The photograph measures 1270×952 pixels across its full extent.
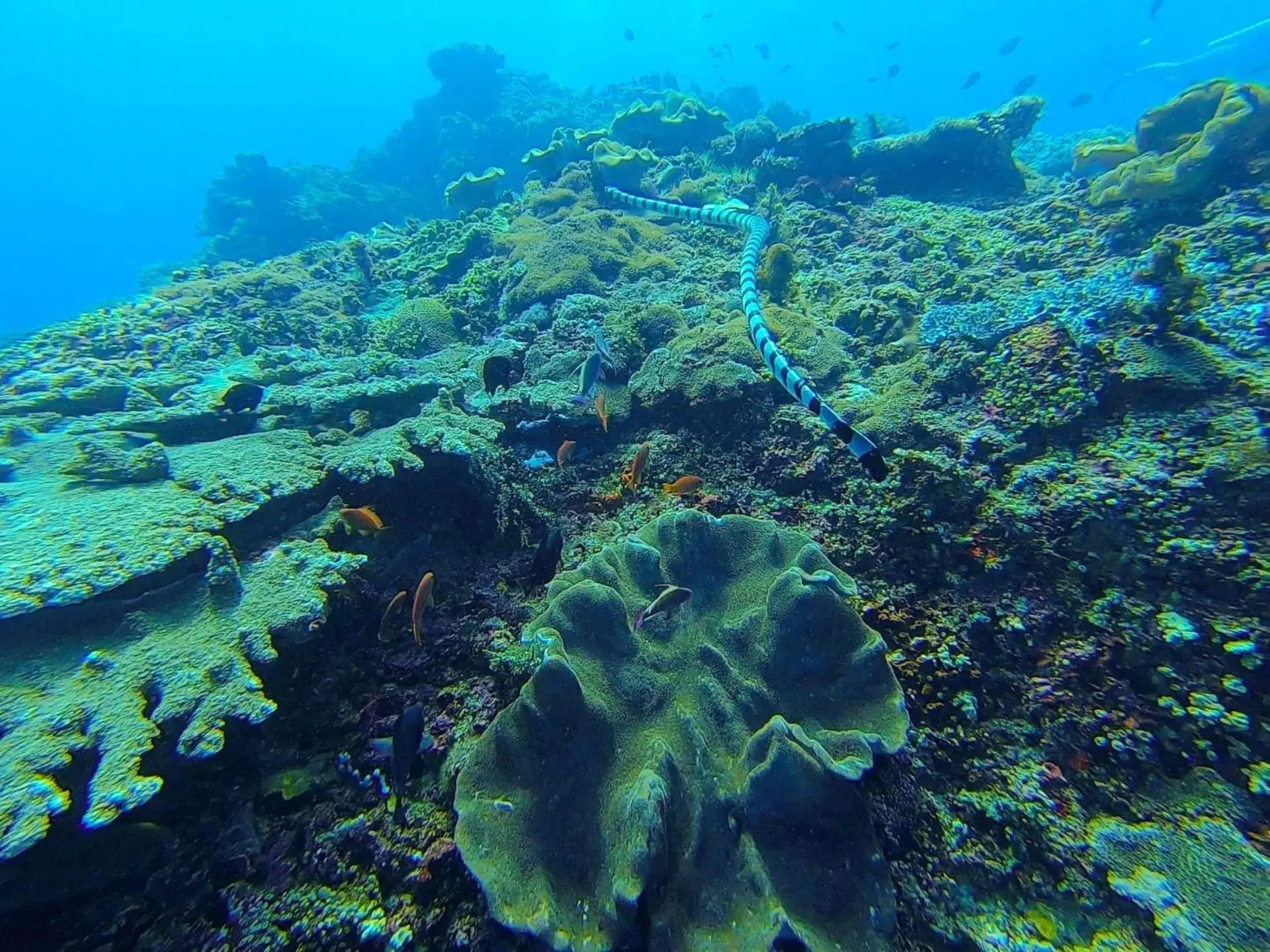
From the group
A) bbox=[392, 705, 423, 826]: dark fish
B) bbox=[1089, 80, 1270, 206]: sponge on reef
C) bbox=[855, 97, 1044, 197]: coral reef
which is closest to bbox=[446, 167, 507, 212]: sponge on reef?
bbox=[855, 97, 1044, 197]: coral reef

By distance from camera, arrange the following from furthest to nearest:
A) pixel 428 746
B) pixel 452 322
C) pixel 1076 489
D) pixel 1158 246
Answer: pixel 452 322
pixel 1158 246
pixel 1076 489
pixel 428 746

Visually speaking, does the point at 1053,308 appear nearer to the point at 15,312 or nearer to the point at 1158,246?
the point at 1158,246

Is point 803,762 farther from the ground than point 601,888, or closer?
farther from the ground

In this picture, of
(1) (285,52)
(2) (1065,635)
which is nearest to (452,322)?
(2) (1065,635)

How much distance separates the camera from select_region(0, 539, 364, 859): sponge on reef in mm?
1803


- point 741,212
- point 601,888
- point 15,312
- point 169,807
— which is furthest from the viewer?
point 15,312

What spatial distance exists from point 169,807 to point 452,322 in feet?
19.5

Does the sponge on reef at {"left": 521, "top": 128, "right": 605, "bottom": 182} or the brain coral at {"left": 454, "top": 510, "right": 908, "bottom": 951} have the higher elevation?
the sponge on reef at {"left": 521, "top": 128, "right": 605, "bottom": 182}

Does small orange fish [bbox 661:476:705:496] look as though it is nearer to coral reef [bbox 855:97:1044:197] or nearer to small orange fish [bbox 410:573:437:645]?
small orange fish [bbox 410:573:437:645]

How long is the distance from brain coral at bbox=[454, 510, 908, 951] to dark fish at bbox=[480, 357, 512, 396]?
190 cm

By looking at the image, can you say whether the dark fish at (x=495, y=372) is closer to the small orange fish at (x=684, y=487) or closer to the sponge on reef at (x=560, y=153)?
the small orange fish at (x=684, y=487)

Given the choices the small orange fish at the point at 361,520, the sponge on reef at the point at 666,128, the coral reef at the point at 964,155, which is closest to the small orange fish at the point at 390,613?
the small orange fish at the point at 361,520

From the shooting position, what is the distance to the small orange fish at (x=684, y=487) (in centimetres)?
339

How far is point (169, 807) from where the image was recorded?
215 centimetres
